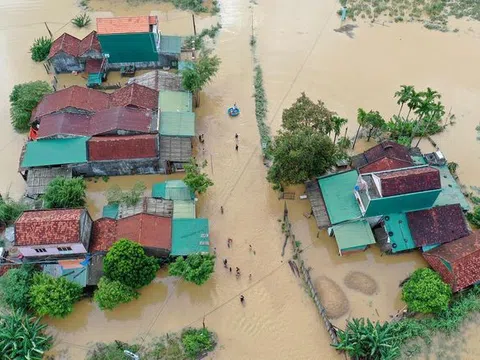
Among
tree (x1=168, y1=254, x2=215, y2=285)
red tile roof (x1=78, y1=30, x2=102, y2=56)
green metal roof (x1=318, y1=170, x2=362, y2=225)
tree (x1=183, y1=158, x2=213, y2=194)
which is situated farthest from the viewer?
red tile roof (x1=78, y1=30, x2=102, y2=56)

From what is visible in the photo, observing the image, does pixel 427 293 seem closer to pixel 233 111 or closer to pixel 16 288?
pixel 233 111

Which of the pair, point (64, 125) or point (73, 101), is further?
point (73, 101)

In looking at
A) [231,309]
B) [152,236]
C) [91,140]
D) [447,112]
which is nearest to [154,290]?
[152,236]

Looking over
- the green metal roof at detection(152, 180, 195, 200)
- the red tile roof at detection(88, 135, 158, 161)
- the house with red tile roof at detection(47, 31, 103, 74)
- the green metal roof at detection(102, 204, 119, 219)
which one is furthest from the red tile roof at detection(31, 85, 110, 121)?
the green metal roof at detection(152, 180, 195, 200)

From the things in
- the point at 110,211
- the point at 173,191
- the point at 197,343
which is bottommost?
the point at 197,343

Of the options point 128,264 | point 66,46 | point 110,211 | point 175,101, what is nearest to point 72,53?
point 66,46

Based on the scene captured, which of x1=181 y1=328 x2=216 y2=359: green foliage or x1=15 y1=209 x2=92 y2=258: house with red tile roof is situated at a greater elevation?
x1=15 y1=209 x2=92 y2=258: house with red tile roof

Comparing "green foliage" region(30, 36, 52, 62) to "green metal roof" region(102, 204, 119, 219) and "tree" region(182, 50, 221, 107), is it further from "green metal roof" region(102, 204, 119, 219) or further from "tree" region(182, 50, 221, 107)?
"green metal roof" region(102, 204, 119, 219)
